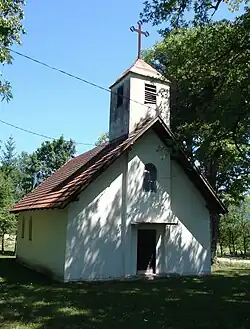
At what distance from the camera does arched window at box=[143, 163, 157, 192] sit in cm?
1691

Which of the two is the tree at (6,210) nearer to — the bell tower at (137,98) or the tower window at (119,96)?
the bell tower at (137,98)

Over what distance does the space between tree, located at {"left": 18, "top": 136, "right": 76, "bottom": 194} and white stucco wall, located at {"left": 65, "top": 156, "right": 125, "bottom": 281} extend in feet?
92.9

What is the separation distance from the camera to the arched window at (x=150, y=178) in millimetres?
16914

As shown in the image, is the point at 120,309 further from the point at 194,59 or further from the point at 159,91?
the point at 159,91

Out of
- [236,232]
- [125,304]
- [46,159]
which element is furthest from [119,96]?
[46,159]

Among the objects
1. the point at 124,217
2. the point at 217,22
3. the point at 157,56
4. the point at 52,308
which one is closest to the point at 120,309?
the point at 52,308

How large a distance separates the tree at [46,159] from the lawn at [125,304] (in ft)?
93.6

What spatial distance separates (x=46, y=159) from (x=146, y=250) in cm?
2974

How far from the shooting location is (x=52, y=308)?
32.6ft

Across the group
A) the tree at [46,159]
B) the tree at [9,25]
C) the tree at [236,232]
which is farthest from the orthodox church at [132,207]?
the tree at [46,159]

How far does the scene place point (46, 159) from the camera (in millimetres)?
44344

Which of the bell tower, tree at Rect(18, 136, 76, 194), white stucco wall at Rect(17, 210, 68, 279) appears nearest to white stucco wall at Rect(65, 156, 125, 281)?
white stucco wall at Rect(17, 210, 68, 279)

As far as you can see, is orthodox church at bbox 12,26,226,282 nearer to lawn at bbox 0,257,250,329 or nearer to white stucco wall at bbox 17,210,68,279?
white stucco wall at bbox 17,210,68,279

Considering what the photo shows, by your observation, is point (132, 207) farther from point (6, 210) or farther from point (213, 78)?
point (6, 210)
